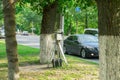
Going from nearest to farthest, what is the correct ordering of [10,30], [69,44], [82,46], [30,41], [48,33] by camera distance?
[10,30]
[48,33]
[82,46]
[69,44]
[30,41]

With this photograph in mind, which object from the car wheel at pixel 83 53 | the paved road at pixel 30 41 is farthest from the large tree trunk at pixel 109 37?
the paved road at pixel 30 41

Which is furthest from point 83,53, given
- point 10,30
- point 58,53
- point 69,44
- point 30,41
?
point 30,41

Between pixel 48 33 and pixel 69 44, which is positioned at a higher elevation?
pixel 48 33

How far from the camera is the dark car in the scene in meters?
20.7

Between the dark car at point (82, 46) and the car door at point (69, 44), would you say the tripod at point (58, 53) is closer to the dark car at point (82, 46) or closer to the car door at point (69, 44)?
the dark car at point (82, 46)

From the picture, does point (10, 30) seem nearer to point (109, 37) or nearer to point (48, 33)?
point (109, 37)

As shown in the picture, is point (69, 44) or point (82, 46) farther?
point (69, 44)

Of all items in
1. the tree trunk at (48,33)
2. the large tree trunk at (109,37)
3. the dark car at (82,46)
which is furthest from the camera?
the dark car at (82,46)

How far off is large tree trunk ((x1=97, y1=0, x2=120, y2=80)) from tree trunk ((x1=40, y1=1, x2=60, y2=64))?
28.9ft

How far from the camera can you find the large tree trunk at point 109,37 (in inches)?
237

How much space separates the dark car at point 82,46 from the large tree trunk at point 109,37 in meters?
14.4

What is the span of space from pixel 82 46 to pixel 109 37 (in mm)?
15009

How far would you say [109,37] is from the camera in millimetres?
6129

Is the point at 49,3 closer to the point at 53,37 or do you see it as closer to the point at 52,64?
the point at 53,37
